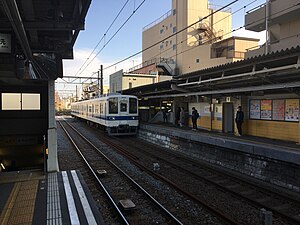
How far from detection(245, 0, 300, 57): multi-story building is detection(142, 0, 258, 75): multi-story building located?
12.7 meters

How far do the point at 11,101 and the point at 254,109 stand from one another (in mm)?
10135

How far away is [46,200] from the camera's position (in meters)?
5.36

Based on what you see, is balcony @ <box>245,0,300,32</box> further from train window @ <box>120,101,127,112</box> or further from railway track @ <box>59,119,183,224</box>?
railway track @ <box>59,119,183,224</box>

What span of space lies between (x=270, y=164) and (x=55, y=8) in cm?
722

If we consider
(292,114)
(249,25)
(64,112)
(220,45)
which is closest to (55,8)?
(292,114)

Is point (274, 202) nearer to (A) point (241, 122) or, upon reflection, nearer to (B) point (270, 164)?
(B) point (270, 164)

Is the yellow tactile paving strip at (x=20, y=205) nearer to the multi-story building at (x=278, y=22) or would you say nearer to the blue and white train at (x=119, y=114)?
the blue and white train at (x=119, y=114)

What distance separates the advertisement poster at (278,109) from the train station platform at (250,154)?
98 cm

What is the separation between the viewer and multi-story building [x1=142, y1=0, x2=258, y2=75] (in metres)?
33.8

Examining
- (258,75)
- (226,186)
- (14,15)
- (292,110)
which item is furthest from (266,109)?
(14,15)

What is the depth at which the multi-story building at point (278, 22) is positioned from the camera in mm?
16812

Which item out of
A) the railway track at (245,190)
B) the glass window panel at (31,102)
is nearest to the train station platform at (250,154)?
the railway track at (245,190)

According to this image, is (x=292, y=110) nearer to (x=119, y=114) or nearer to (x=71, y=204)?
(x=71, y=204)

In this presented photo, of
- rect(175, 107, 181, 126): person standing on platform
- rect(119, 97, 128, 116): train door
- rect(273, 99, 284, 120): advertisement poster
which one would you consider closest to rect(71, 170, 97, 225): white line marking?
rect(273, 99, 284, 120): advertisement poster
